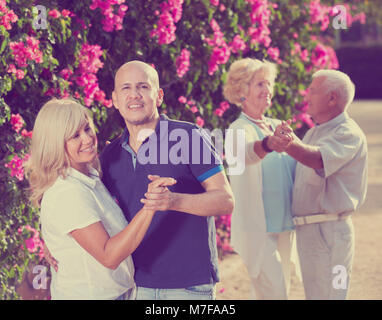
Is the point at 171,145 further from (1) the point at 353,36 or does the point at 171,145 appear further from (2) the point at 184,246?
(1) the point at 353,36

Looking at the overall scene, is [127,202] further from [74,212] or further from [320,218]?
[320,218]

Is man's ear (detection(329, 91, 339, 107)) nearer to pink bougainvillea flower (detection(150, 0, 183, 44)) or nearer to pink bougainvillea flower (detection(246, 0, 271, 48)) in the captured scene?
pink bougainvillea flower (detection(150, 0, 183, 44))

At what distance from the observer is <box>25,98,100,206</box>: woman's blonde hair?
2969 millimetres

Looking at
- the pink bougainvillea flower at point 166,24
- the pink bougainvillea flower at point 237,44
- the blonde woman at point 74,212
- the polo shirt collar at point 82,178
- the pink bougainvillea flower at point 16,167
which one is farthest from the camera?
the pink bougainvillea flower at point 237,44

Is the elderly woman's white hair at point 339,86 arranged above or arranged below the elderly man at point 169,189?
above

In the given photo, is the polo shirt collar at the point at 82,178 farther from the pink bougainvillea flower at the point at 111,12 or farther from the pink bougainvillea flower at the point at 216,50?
the pink bougainvillea flower at the point at 216,50

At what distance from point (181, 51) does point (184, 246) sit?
119 inches

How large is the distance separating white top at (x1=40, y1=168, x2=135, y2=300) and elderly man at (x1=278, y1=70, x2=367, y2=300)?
181 centimetres

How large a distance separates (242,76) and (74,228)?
2.28 meters

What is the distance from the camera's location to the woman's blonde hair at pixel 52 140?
2.97m

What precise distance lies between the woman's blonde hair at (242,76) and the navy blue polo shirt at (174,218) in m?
1.67

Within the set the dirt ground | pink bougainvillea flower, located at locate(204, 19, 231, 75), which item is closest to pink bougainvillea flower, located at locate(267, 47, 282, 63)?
pink bougainvillea flower, located at locate(204, 19, 231, 75)

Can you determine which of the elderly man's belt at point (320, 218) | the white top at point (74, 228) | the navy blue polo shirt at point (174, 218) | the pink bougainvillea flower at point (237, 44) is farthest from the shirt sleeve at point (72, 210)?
the pink bougainvillea flower at point (237, 44)
